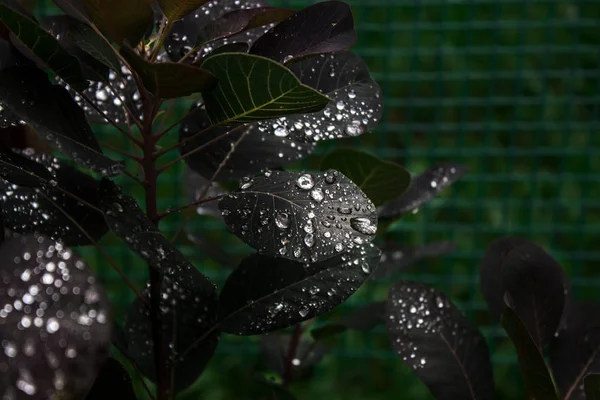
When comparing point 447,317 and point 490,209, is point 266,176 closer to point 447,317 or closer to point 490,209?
point 447,317

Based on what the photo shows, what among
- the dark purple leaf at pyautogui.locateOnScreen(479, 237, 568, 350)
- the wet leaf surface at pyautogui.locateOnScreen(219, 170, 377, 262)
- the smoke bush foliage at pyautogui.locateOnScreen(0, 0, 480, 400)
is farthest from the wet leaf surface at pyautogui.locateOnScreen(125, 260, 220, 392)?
the dark purple leaf at pyautogui.locateOnScreen(479, 237, 568, 350)

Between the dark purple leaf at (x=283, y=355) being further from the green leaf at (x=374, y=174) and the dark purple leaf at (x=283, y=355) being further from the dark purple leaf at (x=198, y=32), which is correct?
the dark purple leaf at (x=198, y=32)

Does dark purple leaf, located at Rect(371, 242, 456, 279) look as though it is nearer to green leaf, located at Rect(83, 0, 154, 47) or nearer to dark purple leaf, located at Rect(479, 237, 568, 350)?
dark purple leaf, located at Rect(479, 237, 568, 350)

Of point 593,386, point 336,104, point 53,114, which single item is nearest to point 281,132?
point 336,104

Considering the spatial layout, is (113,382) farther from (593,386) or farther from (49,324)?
(593,386)

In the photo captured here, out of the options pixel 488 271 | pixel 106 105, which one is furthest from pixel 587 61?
pixel 106 105

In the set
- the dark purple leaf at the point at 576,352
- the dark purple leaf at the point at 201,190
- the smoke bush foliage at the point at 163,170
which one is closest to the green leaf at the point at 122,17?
the smoke bush foliage at the point at 163,170
